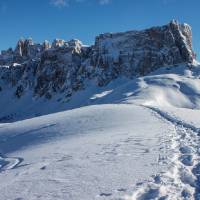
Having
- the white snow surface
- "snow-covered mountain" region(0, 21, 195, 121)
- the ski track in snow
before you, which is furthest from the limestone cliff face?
the ski track in snow

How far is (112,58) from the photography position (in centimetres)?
12756

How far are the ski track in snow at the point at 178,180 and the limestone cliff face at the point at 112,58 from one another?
345 ft

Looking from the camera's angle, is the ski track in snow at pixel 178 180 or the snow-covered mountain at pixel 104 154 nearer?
the ski track in snow at pixel 178 180

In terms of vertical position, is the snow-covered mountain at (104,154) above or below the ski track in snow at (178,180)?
above

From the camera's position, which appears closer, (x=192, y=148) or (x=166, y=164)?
(x=166, y=164)

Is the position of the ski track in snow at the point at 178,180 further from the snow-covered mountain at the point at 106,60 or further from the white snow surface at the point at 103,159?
the snow-covered mountain at the point at 106,60

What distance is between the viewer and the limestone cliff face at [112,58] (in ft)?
401

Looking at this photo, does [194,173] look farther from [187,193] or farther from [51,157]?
[51,157]

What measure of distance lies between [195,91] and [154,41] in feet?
141

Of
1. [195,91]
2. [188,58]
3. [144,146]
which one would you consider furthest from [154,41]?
[144,146]

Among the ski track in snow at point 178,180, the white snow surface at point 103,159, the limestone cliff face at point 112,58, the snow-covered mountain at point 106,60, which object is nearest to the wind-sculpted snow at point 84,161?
the white snow surface at point 103,159

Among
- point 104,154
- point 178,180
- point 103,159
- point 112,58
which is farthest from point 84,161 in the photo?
point 112,58

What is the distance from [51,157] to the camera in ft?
54.2

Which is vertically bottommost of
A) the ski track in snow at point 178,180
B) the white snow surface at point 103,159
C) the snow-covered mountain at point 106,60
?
the ski track in snow at point 178,180
